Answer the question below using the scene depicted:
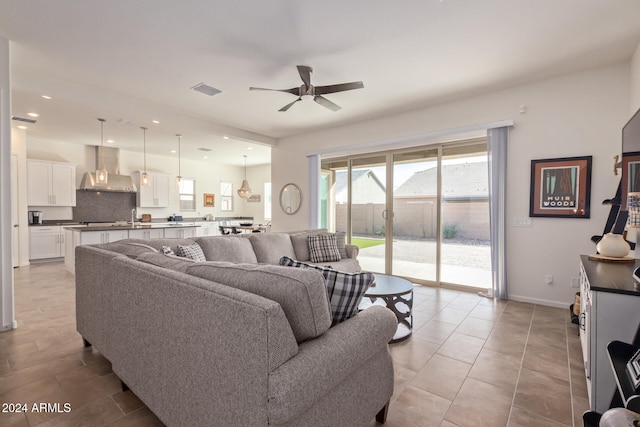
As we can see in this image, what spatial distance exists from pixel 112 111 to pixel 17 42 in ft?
4.93

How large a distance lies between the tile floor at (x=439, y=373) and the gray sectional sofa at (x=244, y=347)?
0.26 metres

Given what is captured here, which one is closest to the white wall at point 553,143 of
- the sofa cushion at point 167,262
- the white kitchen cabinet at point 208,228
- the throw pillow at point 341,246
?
the throw pillow at point 341,246

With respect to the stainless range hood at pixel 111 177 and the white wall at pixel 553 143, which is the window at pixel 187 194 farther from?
the white wall at pixel 553 143

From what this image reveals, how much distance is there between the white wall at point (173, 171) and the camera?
6805mm

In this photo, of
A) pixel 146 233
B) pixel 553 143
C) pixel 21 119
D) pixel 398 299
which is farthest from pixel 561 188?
pixel 21 119

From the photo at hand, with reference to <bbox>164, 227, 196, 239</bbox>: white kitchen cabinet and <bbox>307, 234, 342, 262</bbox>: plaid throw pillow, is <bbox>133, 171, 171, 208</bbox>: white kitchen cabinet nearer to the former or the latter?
<bbox>164, 227, 196, 239</bbox>: white kitchen cabinet

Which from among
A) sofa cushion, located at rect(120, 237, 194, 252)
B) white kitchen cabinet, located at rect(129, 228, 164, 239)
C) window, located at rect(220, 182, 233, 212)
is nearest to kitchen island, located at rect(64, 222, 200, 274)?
white kitchen cabinet, located at rect(129, 228, 164, 239)

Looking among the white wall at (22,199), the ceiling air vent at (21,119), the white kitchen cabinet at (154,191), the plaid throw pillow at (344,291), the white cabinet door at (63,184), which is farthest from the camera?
the white kitchen cabinet at (154,191)

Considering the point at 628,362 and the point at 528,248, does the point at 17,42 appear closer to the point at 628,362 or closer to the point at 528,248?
the point at 628,362

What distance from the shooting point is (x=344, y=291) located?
1467 mm

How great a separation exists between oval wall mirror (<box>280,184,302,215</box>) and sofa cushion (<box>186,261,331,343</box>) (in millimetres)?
5092

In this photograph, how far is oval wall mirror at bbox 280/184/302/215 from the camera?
6453 millimetres

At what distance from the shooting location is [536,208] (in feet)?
12.4

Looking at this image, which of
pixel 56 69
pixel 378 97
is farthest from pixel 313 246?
pixel 56 69
